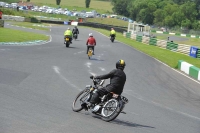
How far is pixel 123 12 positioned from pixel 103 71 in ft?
439

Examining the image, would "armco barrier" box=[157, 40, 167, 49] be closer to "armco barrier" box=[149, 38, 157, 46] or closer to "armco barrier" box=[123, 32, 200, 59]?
"armco barrier" box=[123, 32, 200, 59]

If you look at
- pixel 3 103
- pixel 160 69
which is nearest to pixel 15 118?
pixel 3 103

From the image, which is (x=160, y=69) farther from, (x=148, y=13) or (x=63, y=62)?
(x=148, y=13)

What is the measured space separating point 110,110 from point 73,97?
365 centimetres

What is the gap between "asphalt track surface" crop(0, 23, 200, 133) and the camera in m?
10.4

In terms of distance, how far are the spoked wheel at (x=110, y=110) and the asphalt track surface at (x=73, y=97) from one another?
167 millimetres

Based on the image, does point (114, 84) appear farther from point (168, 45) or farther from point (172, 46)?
point (168, 45)

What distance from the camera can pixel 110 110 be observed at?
11164mm

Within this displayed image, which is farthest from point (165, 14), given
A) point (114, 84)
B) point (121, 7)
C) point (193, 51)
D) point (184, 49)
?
point (114, 84)

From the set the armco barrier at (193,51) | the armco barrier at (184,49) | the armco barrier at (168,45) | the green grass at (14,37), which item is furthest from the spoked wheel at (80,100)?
the armco barrier at (184,49)

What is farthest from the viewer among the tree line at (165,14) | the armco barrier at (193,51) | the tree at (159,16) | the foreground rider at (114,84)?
the tree at (159,16)

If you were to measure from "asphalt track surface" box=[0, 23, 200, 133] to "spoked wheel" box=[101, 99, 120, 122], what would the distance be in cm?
17

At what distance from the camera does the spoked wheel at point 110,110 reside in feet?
35.8

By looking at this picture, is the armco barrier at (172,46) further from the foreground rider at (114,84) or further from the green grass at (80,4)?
the green grass at (80,4)
